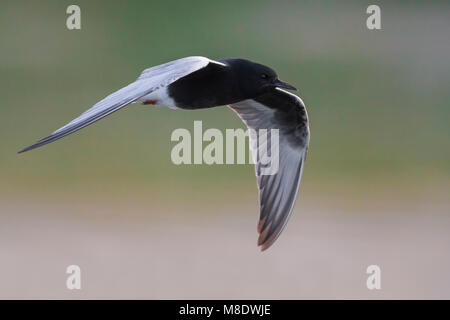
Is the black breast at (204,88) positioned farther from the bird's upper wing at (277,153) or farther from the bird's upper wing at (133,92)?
the bird's upper wing at (277,153)

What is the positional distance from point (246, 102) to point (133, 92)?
1.13 m

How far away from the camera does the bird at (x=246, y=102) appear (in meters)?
2.88

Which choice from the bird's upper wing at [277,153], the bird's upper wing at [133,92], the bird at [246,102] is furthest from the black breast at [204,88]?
the bird's upper wing at [277,153]

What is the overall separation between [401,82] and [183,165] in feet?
8.20

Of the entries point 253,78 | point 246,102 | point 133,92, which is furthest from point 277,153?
point 133,92

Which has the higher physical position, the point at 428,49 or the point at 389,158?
the point at 428,49

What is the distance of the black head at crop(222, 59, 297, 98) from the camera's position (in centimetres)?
342

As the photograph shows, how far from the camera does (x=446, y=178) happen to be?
8.38m

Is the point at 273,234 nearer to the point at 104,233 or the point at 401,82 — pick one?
the point at 104,233

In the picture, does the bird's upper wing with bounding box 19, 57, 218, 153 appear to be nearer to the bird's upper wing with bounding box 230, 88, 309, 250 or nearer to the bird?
the bird

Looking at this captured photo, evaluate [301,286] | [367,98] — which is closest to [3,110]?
[367,98]

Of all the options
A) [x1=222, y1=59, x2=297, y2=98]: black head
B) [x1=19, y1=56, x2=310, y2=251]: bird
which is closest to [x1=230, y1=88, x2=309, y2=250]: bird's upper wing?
[x1=19, y1=56, x2=310, y2=251]: bird

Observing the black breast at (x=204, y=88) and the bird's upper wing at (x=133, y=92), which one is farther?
the black breast at (x=204, y=88)

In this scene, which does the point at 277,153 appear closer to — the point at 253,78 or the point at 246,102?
the point at 246,102
